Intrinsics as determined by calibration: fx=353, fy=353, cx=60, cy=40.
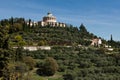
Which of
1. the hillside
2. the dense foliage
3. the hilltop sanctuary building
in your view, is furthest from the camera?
the hilltop sanctuary building

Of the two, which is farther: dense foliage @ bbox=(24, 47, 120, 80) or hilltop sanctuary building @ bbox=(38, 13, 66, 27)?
hilltop sanctuary building @ bbox=(38, 13, 66, 27)

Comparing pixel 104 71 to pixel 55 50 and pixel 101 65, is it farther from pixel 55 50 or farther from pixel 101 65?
pixel 55 50

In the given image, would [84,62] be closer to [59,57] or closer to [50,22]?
[59,57]

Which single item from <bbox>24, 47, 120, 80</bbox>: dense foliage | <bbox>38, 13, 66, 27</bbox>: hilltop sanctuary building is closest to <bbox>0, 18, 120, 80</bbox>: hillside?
<bbox>24, 47, 120, 80</bbox>: dense foliage

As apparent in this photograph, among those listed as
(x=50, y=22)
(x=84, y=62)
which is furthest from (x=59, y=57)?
(x=50, y=22)

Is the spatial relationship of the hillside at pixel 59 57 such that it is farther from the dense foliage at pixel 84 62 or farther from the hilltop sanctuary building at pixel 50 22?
the hilltop sanctuary building at pixel 50 22

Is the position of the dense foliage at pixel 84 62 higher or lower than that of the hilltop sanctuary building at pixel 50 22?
lower

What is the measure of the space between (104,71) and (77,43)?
1986 centimetres

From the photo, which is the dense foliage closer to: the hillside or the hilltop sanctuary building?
the hillside

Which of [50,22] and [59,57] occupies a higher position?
[50,22]

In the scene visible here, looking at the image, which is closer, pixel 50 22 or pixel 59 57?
pixel 59 57

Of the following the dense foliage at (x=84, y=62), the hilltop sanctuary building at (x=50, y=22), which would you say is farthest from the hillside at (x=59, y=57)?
the hilltop sanctuary building at (x=50, y=22)

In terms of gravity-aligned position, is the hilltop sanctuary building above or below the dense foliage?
above

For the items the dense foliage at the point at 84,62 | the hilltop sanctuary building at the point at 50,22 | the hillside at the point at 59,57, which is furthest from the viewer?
the hilltop sanctuary building at the point at 50,22
